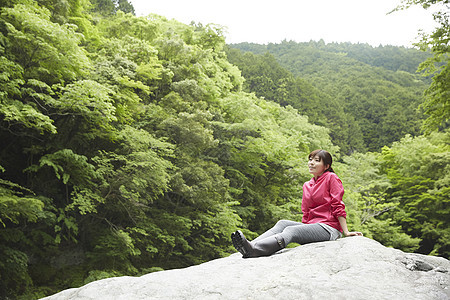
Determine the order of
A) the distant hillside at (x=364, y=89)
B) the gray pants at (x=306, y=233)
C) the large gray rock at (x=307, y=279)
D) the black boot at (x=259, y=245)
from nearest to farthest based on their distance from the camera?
the large gray rock at (x=307, y=279), the black boot at (x=259, y=245), the gray pants at (x=306, y=233), the distant hillside at (x=364, y=89)

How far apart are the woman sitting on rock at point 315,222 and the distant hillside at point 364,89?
28.0m

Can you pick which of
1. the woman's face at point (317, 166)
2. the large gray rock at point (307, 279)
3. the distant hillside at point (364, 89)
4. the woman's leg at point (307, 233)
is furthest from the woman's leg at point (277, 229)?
the distant hillside at point (364, 89)

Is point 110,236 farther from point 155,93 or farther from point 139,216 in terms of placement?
point 155,93

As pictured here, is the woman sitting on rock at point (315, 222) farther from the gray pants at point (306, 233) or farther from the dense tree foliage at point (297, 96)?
the dense tree foliage at point (297, 96)

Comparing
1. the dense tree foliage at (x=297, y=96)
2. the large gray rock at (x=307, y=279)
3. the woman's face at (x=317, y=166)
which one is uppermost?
the dense tree foliage at (x=297, y=96)

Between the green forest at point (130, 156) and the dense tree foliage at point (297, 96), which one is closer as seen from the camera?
the green forest at point (130, 156)

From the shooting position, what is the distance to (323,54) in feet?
181

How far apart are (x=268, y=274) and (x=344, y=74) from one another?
4987cm

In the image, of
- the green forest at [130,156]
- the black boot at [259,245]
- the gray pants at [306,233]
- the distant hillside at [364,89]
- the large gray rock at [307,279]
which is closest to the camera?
the large gray rock at [307,279]

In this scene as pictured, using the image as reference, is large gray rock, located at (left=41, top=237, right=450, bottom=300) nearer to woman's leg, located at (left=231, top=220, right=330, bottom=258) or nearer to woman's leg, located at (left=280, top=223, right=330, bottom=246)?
woman's leg, located at (left=231, top=220, right=330, bottom=258)

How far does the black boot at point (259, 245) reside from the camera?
2701mm

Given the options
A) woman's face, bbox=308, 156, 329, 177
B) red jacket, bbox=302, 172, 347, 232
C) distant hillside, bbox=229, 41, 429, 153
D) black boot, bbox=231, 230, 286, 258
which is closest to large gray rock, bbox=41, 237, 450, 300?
black boot, bbox=231, 230, 286, 258

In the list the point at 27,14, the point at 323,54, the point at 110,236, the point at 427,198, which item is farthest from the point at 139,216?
the point at 323,54

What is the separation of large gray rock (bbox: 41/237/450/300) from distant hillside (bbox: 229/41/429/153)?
28.8 m
